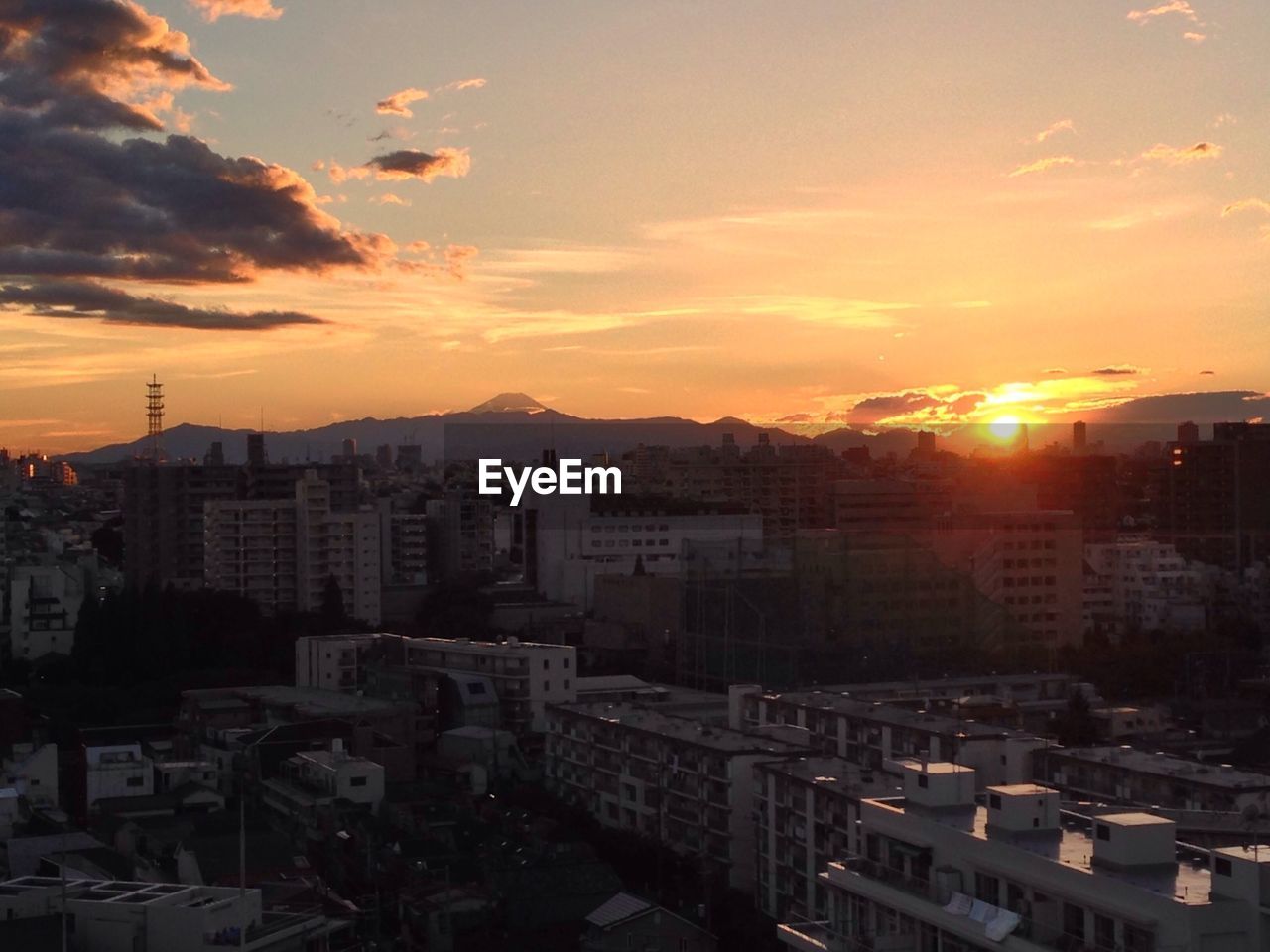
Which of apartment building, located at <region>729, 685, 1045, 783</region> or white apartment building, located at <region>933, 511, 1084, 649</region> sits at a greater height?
white apartment building, located at <region>933, 511, 1084, 649</region>

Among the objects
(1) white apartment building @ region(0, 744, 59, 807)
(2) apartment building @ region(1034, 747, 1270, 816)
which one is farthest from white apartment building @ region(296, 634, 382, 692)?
(2) apartment building @ region(1034, 747, 1270, 816)

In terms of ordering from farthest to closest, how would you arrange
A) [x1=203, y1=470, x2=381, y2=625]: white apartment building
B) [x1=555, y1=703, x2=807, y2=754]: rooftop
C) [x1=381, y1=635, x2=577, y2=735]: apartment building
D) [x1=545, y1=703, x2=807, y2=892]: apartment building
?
[x1=203, y1=470, x2=381, y2=625]: white apartment building → [x1=381, y1=635, x2=577, y2=735]: apartment building → [x1=555, y1=703, x2=807, y2=754]: rooftop → [x1=545, y1=703, x2=807, y2=892]: apartment building

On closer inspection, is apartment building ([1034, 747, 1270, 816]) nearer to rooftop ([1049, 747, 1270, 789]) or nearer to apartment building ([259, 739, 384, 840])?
rooftop ([1049, 747, 1270, 789])

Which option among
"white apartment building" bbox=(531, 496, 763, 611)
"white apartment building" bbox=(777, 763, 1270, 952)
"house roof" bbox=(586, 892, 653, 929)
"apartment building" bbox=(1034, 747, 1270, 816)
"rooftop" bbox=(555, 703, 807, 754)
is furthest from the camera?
"white apartment building" bbox=(531, 496, 763, 611)

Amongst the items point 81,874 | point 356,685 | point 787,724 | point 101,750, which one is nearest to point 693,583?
point 356,685

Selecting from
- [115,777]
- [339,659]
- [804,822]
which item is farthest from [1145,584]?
[115,777]

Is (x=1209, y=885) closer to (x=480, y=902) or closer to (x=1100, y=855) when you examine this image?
(x=1100, y=855)

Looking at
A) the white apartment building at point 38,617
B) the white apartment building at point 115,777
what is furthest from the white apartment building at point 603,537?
the white apartment building at point 115,777
